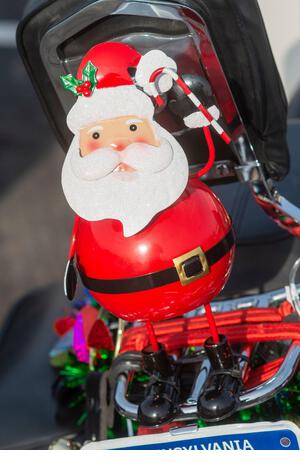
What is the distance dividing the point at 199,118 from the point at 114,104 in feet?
0.43

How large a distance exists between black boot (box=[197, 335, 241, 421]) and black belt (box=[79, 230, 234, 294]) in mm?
149

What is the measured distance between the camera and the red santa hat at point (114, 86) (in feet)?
3.14

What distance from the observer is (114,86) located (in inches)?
38.3

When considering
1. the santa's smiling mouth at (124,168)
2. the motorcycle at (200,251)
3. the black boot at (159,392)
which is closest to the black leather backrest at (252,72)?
the motorcycle at (200,251)

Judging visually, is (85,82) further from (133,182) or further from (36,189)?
(36,189)

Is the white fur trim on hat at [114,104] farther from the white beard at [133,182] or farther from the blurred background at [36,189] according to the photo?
the blurred background at [36,189]

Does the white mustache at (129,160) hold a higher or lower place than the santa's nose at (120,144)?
lower

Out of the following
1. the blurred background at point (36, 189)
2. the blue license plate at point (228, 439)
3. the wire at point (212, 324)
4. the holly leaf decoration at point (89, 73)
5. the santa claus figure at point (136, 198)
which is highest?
the holly leaf decoration at point (89, 73)

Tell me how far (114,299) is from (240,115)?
0.34 m

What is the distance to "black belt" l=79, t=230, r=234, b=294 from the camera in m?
0.98

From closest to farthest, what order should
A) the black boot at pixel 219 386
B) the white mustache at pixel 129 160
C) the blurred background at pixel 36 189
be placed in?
the white mustache at pixel 129 160 → the black boot at pixel 219 386 → the blurred background at pixel 36 189

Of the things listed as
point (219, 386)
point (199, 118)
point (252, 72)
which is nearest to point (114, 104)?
point (199, 118)

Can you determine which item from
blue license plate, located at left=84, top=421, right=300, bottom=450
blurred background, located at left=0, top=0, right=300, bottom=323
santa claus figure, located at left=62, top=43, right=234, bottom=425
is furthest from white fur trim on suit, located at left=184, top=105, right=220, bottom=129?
blurred background, located at left=0, top=0, right=300, bottom=323

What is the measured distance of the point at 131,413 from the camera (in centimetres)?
114
